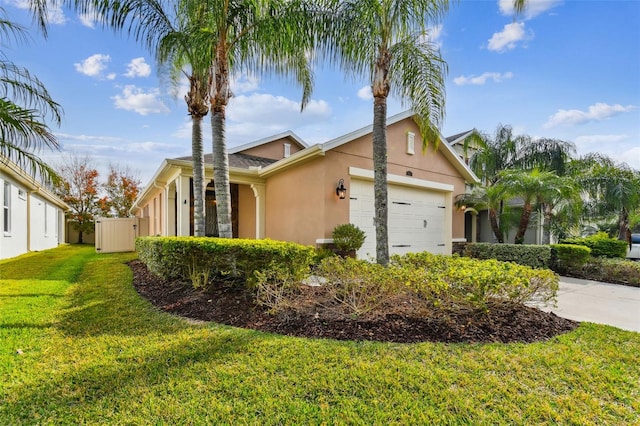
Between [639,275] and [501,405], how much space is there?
31.9 ft

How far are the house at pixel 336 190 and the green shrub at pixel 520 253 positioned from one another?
1270 millimetres

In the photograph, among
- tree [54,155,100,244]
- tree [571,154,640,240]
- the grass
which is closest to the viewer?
the grass

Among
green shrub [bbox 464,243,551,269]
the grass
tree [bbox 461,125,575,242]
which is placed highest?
tree [bbox 461,125,575,242]

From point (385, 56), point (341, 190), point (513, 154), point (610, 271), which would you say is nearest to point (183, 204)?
point (341, 190)

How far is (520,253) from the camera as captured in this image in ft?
37.6

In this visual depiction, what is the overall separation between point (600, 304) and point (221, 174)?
854cm

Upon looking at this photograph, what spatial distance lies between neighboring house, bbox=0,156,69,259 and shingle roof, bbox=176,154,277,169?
5408 mm

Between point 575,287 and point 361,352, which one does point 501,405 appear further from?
point 575,287

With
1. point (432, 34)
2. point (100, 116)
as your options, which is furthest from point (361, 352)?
point (100, 116)

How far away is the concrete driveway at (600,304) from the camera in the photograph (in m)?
5.37

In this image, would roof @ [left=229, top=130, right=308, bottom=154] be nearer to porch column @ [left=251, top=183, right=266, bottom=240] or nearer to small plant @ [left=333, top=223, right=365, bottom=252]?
porch column @ [left=251, top=183, right=266, bottom=240]

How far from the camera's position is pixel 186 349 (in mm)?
3732

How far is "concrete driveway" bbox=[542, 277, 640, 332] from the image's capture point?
5.37 metres

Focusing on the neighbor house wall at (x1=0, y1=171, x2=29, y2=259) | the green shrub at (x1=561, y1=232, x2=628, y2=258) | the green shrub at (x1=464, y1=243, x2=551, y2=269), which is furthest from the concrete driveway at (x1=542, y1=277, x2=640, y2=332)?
the neighbor house wall at (x1=0, y1=171, x2=29, y2=259)
